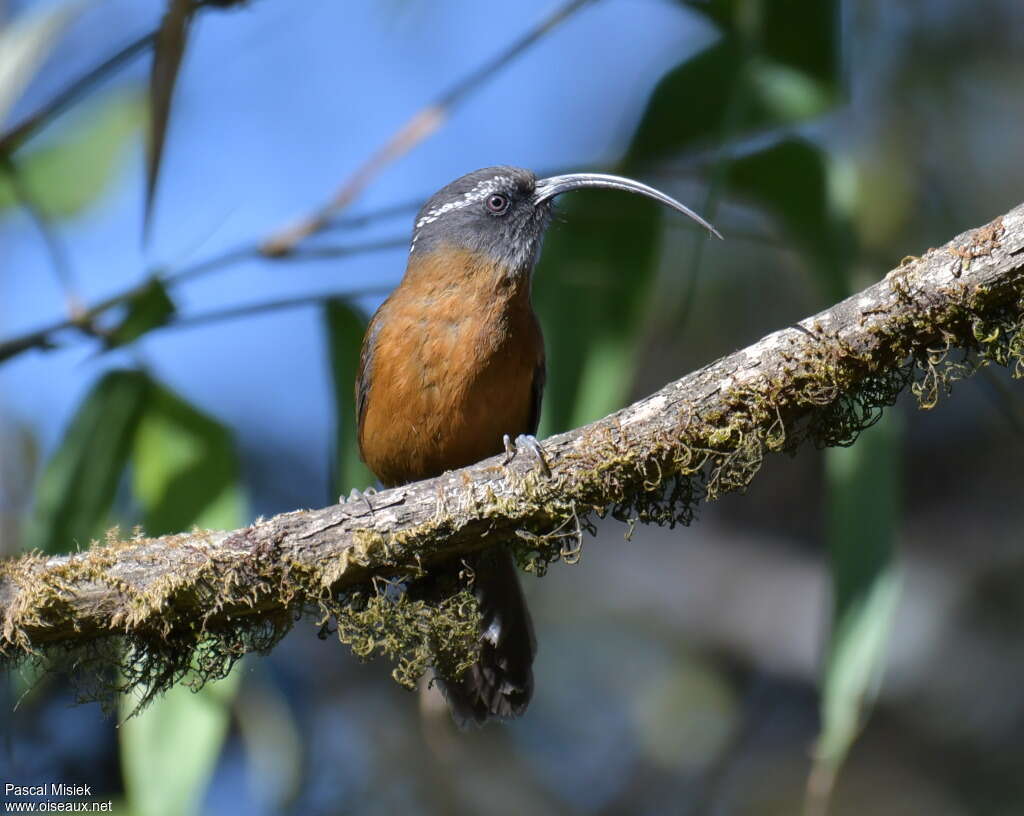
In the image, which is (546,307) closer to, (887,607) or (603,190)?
(603,190)

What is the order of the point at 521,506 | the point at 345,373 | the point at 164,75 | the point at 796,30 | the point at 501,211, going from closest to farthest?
the point at 521,506 → the point at 164,75 → the point at 501,211 → the point at 345,373 → the point at 796,30

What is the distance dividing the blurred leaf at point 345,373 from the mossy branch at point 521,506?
171 centimetres

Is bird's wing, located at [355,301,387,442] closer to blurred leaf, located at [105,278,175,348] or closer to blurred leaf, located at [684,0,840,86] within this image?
blurred leaf, located at [105,278,175,348]

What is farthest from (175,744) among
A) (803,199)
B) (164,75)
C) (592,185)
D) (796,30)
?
(796,30)

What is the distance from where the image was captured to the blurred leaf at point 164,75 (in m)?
5.02

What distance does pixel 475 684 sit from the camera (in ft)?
15.5

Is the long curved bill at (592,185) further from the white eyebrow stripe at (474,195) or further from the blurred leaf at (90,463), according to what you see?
the blurred leaf at (90,463)

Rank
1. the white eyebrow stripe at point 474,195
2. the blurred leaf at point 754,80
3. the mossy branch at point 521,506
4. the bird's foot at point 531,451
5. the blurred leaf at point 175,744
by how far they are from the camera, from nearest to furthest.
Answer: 1. the mossy branch at point 521,506
2. the bird's foot at point 531,451
3. the blurred leaf at point 175,744
4. the white eyebrow stripe at point 474,195
5. the blurred leaf at point 754,80

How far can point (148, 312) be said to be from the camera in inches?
202

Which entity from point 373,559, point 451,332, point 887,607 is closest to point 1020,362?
point 887,607

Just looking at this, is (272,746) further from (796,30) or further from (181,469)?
(796,30)

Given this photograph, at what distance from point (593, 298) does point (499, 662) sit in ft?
5.91

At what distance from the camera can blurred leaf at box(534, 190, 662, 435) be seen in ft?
17.4

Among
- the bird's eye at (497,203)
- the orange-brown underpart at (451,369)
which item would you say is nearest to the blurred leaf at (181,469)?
the orange-brown underpart at (451,369)
